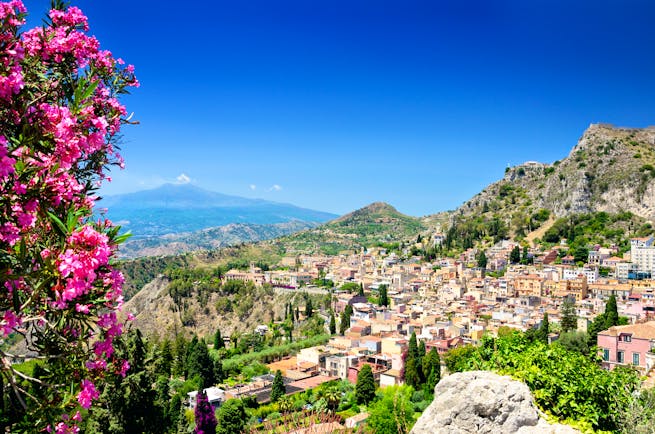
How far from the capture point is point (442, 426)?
14.4 feet

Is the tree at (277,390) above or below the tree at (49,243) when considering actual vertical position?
below

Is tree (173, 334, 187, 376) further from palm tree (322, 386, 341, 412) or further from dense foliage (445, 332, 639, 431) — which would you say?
dense foliage (445, 332, 639, 431)

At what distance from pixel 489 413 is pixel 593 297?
35903 millimetres

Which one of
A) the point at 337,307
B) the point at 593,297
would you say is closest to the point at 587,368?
the point at 593,297

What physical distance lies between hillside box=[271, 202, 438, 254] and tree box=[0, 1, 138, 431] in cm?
8680

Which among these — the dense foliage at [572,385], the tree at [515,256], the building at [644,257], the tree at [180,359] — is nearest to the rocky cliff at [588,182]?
the building at [644,257]

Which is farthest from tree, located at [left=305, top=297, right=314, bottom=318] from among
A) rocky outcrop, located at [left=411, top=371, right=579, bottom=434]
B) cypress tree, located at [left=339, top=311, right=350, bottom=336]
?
rocky outcrop, located at [left=411, top=371, right=579, bottom=434]

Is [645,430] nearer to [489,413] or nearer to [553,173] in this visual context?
[489,413]

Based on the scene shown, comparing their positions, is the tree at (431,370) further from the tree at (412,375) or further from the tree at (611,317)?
the tree at (611,317)

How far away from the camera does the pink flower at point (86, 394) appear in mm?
2371

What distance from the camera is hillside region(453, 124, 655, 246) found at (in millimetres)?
59469

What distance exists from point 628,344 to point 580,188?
4937 centimetres

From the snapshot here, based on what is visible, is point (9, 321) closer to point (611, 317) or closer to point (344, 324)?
point (611, 317)

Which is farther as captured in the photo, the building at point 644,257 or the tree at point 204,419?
the building at point 644,257
